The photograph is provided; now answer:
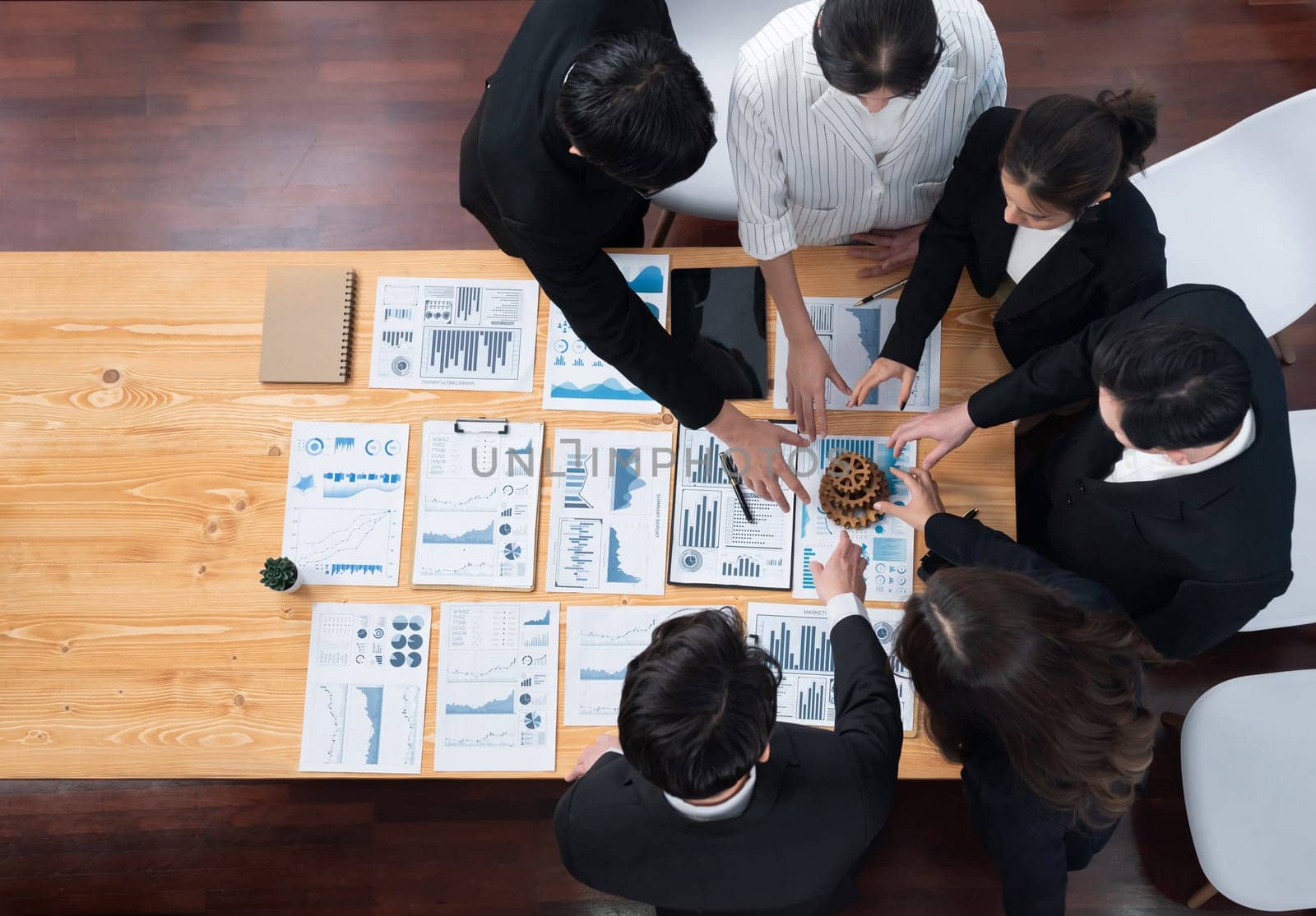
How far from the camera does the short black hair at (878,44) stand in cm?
134

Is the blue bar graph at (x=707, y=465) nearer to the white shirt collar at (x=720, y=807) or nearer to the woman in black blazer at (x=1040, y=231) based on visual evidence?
the woman in black blazer at (x=1040, y=231)

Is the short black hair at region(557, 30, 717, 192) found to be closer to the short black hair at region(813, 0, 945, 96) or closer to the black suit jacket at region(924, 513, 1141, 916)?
the short black hair at region(813, 0, 945, 96)

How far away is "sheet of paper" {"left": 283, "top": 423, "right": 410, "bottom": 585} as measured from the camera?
1.88 metres

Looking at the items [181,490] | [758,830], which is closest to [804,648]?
[758,830]

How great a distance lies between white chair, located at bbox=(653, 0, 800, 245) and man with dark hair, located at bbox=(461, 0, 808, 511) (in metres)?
0.40

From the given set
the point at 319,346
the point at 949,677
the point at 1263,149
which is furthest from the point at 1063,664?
the point at 319,346

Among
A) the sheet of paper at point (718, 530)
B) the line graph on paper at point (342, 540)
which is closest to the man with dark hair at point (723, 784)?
the sheet of paper at point (718, 530)

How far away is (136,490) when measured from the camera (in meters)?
1.95

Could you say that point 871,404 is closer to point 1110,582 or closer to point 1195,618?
point 1110,582

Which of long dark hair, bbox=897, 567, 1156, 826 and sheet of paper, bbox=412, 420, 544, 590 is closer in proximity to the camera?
long dark hair, bbox=897, 567, 1156, 826

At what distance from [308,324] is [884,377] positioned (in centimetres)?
131

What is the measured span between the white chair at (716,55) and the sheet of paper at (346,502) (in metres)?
0.99

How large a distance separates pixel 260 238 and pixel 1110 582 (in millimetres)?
2892

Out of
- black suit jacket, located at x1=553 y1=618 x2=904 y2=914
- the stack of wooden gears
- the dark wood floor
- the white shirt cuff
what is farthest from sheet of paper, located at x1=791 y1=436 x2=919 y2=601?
the dark wood floor
